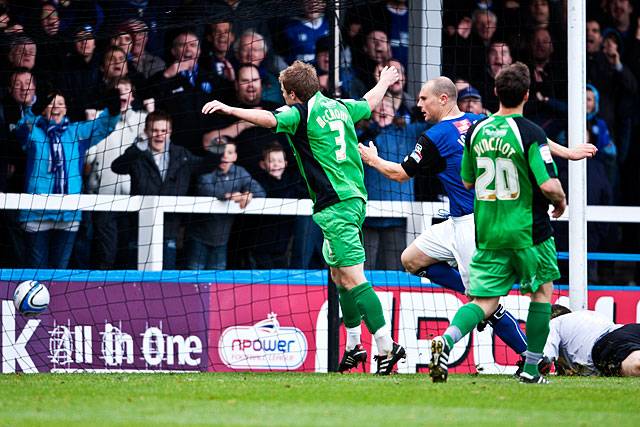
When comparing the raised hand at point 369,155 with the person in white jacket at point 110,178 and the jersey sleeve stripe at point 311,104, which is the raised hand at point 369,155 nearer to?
the jersey sleeve stripe at point 311,104

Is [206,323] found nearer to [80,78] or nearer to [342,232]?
[80,78]

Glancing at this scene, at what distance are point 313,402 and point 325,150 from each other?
229 cm

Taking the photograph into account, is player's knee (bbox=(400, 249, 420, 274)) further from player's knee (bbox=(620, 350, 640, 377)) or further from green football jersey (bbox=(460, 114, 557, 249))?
player's knee (bbox=(620, 350, 640, 377))

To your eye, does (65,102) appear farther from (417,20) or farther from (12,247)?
(417,20)

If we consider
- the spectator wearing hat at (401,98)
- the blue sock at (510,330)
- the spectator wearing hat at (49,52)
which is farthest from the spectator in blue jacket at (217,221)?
the blue sock at (510,330)

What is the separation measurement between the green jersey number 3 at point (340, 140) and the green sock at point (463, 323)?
5.02ft

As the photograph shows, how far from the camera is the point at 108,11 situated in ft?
41.1

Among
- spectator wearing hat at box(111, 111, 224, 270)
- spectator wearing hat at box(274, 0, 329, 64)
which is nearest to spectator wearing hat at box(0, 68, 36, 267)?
spectator wearing hat at box(111, 111, 224, 270)

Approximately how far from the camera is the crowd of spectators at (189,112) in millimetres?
11891

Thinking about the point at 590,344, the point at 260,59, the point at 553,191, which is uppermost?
the point at 260,59

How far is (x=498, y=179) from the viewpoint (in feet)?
24.6

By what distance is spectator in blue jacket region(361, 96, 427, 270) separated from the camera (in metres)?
12.3

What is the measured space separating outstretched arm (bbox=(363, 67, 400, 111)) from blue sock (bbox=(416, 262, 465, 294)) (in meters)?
1.25

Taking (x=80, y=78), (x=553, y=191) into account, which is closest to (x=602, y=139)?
(x=80, y=78)
